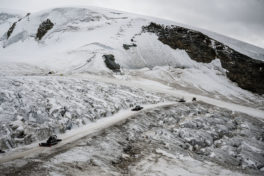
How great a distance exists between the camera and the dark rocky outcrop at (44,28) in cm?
8069

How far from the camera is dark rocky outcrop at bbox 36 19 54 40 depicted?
80.7m

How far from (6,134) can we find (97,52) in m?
52.2

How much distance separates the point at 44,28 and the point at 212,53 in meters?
71.3

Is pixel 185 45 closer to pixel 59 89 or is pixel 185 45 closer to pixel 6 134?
pixel 59 89

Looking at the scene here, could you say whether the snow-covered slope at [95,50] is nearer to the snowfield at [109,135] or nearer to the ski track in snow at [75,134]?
the snowfield at [109,135]

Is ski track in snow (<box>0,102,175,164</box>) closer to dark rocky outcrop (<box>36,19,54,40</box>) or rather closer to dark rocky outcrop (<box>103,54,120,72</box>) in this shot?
dark rocky outcrop (<box>103,54,120,72</box>)

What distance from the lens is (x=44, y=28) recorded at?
276 feet

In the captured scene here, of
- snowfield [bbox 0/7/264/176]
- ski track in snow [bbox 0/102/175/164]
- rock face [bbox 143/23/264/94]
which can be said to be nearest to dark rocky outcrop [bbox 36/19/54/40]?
snowfield [bbox 0/7/264/176]

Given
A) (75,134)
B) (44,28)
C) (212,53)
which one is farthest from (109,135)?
(44,28)

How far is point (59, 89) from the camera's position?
85.4 ft

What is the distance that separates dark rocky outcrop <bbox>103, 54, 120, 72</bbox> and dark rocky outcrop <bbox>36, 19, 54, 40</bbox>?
34587 millimetres

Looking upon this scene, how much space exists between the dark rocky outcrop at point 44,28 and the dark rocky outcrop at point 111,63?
113 ft

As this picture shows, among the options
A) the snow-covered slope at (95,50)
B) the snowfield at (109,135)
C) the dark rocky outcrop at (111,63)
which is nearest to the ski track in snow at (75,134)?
the snowfield at (109,135)

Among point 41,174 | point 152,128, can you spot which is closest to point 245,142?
point 152,128
